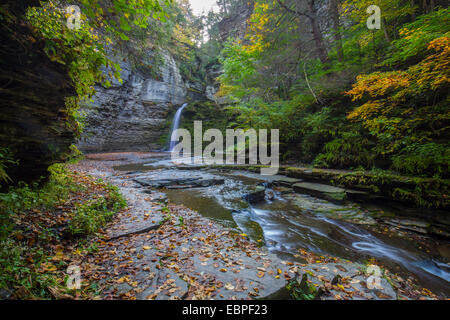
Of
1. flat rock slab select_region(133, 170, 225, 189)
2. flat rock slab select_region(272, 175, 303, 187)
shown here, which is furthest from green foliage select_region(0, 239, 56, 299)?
flat rock slab select_region(272, 175, 303, 187)

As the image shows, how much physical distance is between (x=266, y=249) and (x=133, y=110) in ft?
73.9

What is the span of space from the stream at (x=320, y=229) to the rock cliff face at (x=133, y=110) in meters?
17.3

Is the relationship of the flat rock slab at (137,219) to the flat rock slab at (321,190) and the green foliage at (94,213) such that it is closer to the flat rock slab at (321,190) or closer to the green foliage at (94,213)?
the green foliage at (94,213)

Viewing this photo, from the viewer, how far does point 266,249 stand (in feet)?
10.8

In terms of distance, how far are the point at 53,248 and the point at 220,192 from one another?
4.65 metres

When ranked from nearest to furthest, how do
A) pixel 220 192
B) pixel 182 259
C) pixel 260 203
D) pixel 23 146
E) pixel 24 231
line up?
pixel 24 231 → pixel 182 259 → pixel 23 146 → pixel 260 203 → pixel 220 192

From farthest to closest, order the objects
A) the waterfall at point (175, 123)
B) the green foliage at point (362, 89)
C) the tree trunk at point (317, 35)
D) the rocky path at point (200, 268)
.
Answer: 1. the waterfall at point (175, 123)
2. the tree trunk at point (317, 35)
3. the green foliage at point (362, 89)
4. the rocky path at point (200, 268)

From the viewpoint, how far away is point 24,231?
89.8 inches

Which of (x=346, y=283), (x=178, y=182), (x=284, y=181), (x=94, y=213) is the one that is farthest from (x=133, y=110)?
(x=346, y=283)

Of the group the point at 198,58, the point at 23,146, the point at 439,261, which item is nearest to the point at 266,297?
the point at 439,261

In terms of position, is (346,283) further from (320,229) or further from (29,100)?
(29,100)

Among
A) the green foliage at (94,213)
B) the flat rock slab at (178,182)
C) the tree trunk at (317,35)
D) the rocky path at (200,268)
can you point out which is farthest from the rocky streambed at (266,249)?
the tree trunk at (317,35)

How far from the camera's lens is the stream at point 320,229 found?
318cm
